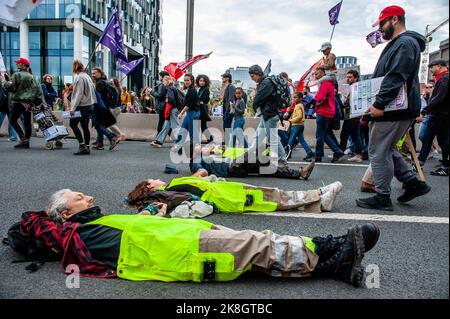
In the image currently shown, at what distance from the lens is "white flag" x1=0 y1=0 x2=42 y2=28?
316cm

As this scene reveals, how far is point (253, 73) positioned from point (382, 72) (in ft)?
8.90

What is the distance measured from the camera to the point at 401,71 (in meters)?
4.10

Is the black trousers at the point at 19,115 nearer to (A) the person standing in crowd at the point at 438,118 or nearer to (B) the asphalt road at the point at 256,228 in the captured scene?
(B) the asphalt road at the point at 256,228

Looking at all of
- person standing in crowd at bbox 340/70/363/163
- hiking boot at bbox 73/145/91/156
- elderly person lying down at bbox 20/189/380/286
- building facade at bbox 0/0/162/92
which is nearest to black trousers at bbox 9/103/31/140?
hiking boot at bbox 73/145/91/156

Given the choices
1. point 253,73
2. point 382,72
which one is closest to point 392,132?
point 382,72

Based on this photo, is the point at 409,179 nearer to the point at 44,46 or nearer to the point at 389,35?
the point at 389,35

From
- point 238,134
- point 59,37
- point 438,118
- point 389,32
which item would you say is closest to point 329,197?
point 389,32

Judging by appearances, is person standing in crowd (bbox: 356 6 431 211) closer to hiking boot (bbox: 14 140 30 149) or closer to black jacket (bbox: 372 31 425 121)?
black jacket (bbox: 372 31 425 121)

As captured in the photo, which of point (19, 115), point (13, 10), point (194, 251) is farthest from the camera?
point (19, 115)

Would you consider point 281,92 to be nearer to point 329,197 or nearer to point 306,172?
point 306,172

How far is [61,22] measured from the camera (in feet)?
119

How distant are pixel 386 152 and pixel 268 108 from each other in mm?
2636

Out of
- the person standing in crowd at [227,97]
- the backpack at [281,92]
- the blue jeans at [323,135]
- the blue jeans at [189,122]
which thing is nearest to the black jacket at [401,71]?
the backpack at [281,92]

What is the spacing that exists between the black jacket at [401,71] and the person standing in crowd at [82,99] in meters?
6.41
